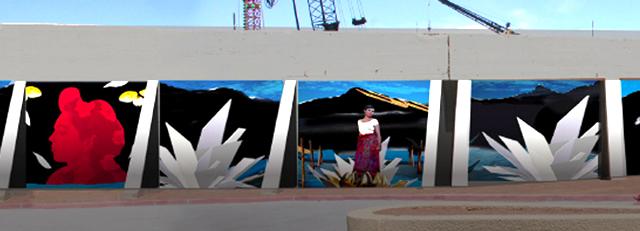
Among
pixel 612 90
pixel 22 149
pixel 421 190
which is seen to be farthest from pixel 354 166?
pixel 22 149

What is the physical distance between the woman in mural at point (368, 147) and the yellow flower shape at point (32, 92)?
7240 mm

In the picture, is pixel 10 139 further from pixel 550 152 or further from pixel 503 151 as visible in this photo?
pixel 550 152

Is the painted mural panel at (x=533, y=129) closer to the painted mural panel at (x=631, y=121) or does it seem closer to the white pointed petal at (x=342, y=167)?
the painted mural panel at (x=631, y=121)

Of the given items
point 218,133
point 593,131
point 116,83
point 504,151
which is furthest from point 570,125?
point 116,83

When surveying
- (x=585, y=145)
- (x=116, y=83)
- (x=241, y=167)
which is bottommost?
(x=241, y=167)

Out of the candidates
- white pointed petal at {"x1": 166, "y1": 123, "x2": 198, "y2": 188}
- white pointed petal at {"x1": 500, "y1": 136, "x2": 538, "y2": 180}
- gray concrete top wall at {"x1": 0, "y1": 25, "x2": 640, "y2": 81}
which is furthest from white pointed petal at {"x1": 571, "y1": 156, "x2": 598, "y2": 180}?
white pointed petal at {"x1": 166, "y1": 123, "x2": 198, "y2": 188}

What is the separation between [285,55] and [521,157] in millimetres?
5903

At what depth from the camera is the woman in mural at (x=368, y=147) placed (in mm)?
17250

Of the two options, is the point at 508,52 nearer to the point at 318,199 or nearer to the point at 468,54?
the point at 468,54

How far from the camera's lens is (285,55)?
1688 cm

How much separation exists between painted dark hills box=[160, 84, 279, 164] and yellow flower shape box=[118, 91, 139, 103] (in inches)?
23.3

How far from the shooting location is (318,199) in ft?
50.4

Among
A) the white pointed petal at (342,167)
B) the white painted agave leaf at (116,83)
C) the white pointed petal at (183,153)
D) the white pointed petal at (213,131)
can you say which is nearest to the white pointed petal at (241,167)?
the white pointed petal at (213,131)

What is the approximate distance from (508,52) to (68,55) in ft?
32.3
